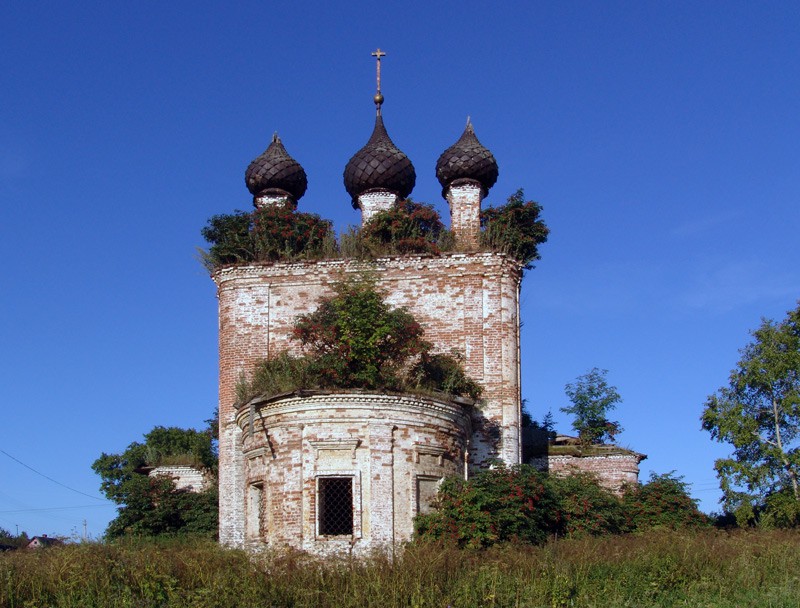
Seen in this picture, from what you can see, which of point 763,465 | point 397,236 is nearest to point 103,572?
point 397,236

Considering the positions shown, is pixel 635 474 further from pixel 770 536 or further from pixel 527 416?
pixel 770 536

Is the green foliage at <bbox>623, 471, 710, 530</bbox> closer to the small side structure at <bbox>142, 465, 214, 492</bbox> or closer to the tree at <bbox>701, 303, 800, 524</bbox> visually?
the tree at <bbox>701, 303, 800, 524</bbox>

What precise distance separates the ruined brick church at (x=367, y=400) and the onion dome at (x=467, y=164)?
32mm

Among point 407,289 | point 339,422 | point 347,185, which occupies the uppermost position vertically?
point 347,185

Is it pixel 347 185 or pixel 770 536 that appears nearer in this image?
pixel 770 536

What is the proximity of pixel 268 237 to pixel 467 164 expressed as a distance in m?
4.78

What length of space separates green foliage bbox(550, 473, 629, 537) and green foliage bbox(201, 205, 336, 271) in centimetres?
729

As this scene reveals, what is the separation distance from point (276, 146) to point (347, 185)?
210cm

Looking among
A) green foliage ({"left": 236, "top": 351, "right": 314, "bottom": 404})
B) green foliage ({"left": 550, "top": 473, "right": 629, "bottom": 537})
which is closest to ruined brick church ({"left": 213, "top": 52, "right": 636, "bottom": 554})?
green foliage ({"left": 236, "top": 351, "right": 314, "bottom": 404})

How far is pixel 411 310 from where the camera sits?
22.4m

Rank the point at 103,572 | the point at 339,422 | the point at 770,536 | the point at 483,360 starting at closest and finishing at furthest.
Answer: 1. the point at 103,572
2. the point at 770,536
3. the point at 339,422
4. the point at 483,360

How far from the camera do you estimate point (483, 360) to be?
21.9 meters

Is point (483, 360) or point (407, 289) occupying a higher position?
point (407, 289)

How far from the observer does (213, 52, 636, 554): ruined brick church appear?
59.2ft
